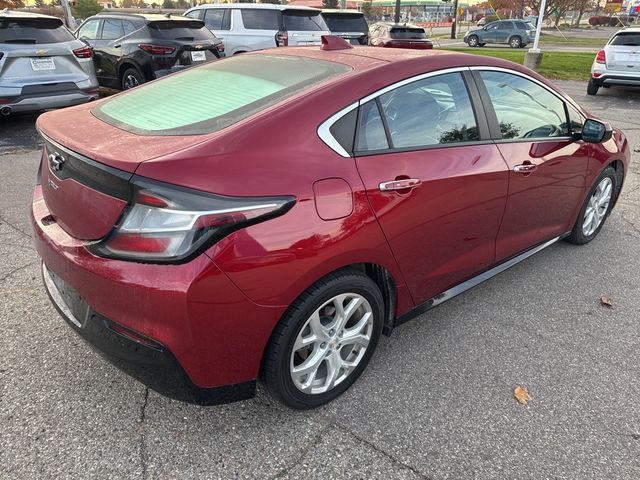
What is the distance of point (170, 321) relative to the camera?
5.97 feet

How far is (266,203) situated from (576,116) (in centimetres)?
281

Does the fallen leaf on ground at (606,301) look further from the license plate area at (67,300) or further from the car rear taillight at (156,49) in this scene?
the car rear taillight at (156,49)

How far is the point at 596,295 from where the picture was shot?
137 inches

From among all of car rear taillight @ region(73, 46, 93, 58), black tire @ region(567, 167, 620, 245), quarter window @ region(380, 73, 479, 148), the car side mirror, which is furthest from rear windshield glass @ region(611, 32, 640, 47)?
car rear taillight @ region(73, 46, 93, 58)

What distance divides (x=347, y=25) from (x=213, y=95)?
12375 millimetres

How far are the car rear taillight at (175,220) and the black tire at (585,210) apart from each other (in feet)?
10.4

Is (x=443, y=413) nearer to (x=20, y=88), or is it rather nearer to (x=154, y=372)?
(x=154, y=372)

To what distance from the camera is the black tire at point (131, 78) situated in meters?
9.45

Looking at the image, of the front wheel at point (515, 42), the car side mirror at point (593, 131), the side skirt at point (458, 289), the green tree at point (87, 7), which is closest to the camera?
the side skirt at point (458, 289)

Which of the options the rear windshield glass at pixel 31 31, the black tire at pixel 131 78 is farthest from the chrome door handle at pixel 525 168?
the black tire at pixel 131 78

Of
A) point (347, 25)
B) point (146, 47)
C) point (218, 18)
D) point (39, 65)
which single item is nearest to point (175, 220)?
point (39, 65)

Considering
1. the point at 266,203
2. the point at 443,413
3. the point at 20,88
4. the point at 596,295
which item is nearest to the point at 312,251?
the point at 266,203

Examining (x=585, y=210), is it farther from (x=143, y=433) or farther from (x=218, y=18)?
(x=218, y=18)

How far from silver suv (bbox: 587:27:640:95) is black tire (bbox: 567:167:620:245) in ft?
28.6
